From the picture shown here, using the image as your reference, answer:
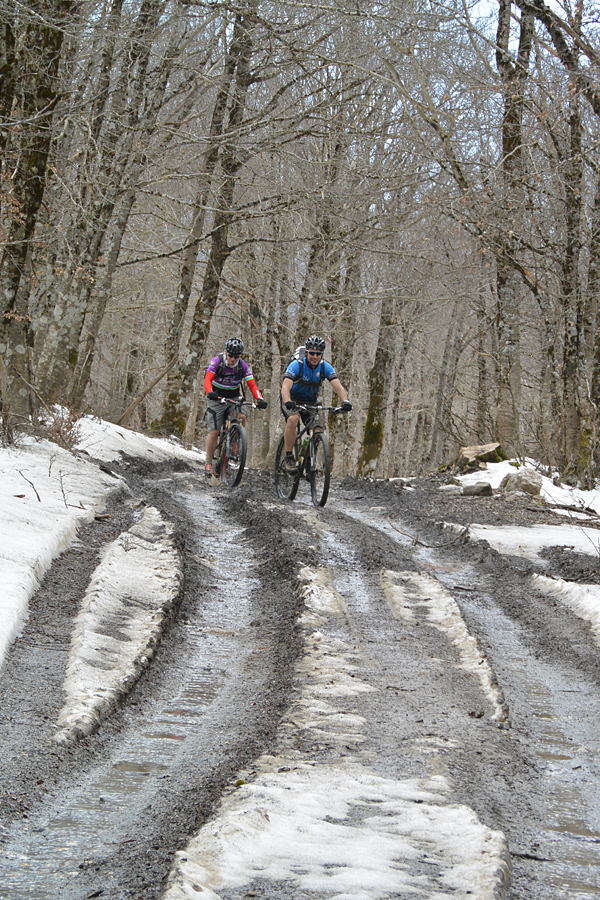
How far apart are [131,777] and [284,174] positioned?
19601 millimetres

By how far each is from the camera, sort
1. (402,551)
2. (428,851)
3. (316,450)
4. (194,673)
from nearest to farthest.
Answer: (428,851)
(194,673)
(402,551)
(316,450)

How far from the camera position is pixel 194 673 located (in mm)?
4660

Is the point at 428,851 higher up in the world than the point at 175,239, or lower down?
lower down

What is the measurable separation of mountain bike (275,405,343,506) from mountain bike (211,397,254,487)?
76 centimetres

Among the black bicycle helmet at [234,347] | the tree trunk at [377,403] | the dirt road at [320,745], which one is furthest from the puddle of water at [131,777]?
the tree trunk at [377,403]

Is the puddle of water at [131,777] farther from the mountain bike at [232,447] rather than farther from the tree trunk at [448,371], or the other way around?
the tree trunk at [448,371]

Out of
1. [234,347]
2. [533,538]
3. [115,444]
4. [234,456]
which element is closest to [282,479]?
[234,456]

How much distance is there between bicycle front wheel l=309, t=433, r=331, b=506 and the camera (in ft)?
35.7

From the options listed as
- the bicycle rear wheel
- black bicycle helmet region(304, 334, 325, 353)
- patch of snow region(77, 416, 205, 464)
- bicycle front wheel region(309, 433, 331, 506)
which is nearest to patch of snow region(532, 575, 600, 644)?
bicycle front wheel region(309, 433, 331, 506)

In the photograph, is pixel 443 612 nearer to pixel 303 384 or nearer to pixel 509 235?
pixel 303 384

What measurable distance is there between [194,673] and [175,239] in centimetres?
1710

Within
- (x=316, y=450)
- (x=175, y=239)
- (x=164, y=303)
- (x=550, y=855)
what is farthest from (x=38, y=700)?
(x=164, y=303)

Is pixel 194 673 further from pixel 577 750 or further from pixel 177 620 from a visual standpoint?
pixel 577 750

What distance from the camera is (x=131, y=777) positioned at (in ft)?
10.8
